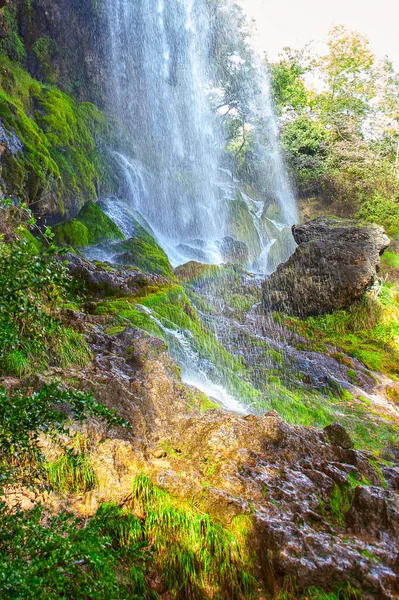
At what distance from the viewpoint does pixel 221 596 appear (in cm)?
342

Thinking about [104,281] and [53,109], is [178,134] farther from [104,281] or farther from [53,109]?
[104,281]

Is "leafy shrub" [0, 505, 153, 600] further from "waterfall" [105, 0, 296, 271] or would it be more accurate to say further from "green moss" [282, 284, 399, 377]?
"waterfall" [105, 0, 296, 271]

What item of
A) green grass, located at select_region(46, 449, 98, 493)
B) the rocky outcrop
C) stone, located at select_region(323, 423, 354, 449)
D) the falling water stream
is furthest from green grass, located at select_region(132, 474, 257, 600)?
the falling water stream

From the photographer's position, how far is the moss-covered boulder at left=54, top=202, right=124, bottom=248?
44.4 feet

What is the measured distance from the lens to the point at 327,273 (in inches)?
577

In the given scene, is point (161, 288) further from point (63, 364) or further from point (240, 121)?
point (240, 121)

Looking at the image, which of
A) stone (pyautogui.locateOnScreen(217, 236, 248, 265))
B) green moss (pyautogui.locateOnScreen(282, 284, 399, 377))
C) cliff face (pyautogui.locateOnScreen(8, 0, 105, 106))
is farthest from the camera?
stone (pyautogui.locateOnScreen(217, 236, 248, 265))

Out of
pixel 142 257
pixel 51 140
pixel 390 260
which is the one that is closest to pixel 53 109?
pixel 51 140

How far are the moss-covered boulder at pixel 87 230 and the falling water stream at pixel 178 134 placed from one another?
527cm

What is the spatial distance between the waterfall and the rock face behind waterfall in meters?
6.62

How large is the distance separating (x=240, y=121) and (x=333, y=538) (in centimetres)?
2717

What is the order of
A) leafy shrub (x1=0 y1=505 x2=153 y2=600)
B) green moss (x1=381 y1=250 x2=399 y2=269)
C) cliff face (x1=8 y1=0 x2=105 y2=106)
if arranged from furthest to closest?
cliff face (x1=8 y1=0 x2=105 y2=106) < green moss (x1=381 y1=250 x2=399 y2=269) < leafy shrub (x1=0 y1=505 x2=153 y2=600)

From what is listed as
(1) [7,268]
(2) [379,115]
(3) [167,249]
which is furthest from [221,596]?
(2) [379,115]

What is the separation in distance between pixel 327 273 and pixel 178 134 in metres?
16.9
